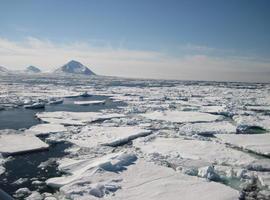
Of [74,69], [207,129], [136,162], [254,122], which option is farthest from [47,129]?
[74,69]

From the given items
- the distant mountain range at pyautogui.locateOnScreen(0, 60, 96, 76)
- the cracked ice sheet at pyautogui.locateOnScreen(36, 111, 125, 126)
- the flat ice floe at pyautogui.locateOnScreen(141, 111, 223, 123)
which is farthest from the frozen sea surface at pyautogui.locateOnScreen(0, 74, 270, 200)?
the distant mountain range at pyautogui.locateOnScreen(0, 60, 96, 76)

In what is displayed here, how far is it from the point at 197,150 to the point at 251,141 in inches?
112

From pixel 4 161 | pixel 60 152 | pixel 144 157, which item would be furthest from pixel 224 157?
pixel 4 161

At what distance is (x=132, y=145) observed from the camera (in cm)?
1151

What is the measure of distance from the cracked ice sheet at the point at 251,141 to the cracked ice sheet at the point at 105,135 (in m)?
3.55

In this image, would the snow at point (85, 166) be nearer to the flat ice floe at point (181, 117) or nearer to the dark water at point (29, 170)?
the dark water at point (29, 170)

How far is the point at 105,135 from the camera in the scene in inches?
503

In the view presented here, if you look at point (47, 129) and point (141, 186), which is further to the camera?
point (47, 129)

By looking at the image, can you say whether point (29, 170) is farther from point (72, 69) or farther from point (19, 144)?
point (72, 69)

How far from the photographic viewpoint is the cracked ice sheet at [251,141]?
10705 mm

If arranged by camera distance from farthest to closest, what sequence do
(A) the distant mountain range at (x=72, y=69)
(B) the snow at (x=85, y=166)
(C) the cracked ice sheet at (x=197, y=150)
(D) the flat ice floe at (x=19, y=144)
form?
(A) the distant mountain range at (x=72, y=69), (D) the flat ice floe at (x=19, y=144), (C) the cracked ice sheet at (x=197, y=150), (B) the snow at (x=85, y=166)

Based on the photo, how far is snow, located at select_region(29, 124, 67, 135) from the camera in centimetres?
1336

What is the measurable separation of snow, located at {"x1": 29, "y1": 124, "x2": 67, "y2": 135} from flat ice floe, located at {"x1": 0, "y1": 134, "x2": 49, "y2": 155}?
3.41 ft

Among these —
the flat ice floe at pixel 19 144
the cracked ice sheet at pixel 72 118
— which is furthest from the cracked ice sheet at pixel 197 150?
the cracked ice sheet at pixel 72 118
